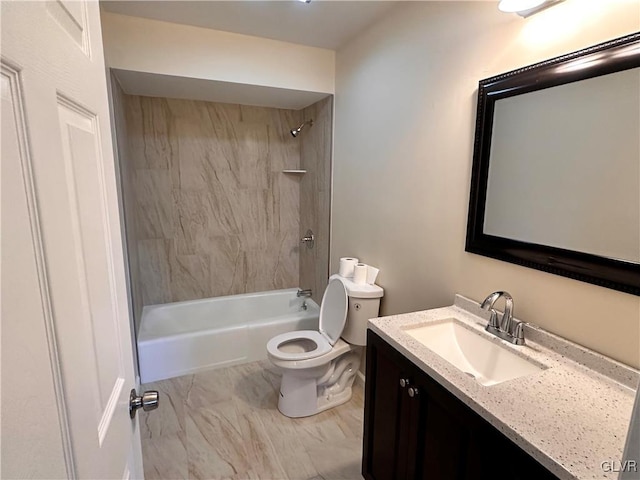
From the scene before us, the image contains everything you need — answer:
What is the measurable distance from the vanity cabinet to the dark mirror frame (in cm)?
61

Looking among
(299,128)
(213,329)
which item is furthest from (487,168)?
(213,329)

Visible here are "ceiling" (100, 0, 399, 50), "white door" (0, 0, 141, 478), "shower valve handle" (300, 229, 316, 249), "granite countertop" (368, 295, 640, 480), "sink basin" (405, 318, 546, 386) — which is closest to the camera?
"white door" (0, 0, 141, 478)

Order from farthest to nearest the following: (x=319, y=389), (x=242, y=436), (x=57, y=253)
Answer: (x=319, y=389), (x=242, y=436), (x=57, y=253)

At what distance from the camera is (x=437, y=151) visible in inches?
68.6

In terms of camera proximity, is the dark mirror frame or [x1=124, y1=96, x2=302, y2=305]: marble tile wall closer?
the dark mirror frame

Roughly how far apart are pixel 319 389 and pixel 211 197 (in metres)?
2.02

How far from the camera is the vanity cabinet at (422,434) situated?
932 millimetres

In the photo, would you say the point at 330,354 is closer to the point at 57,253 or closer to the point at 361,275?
the point at 361,275

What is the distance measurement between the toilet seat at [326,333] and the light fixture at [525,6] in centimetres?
164

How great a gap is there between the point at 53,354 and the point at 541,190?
1502 mm

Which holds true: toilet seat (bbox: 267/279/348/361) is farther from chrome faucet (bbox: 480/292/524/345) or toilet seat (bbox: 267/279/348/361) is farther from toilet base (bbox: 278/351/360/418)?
chrome faucet (bbox: 480/292/524/345)

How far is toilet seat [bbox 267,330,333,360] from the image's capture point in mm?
2158

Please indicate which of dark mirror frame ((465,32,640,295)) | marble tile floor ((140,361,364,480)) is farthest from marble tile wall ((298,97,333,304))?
dark mirror frame ((465,32,640,295))

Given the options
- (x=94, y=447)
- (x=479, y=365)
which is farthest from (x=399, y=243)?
(x=94, y=447)
